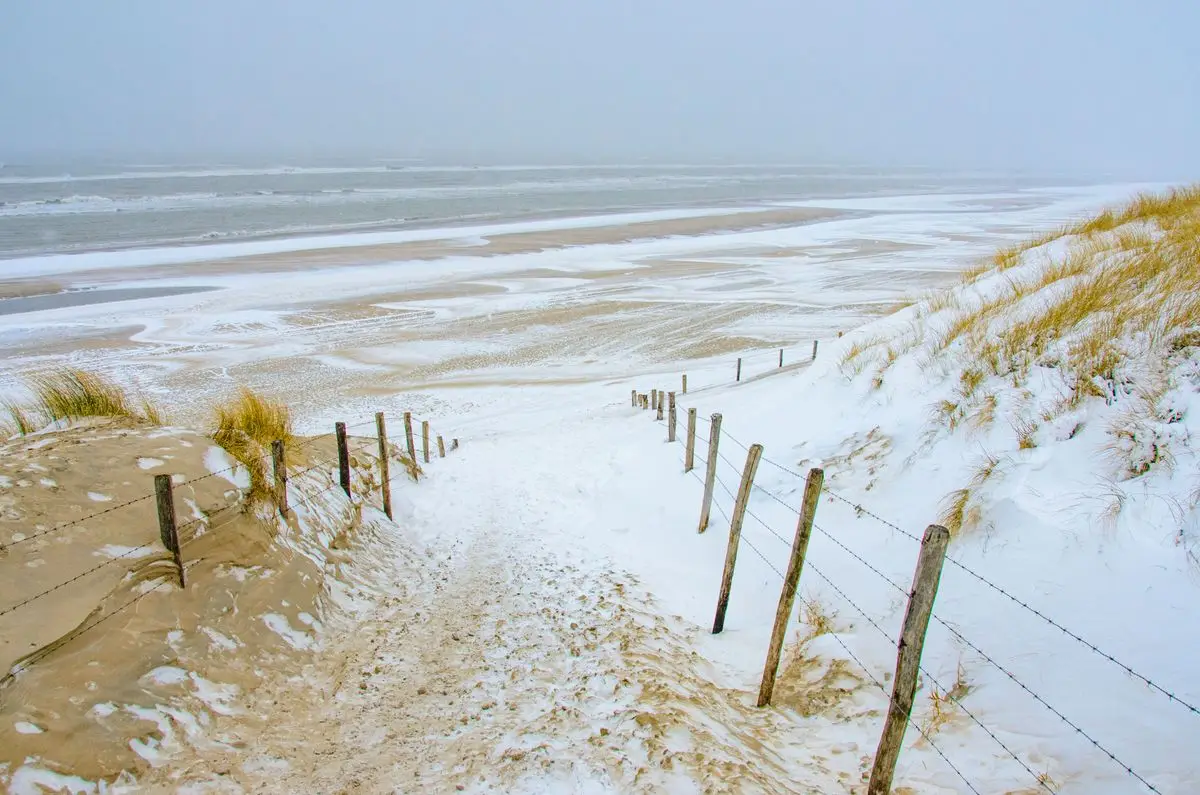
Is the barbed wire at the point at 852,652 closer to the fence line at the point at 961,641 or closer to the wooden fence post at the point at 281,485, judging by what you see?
the fence line at the point at 961,641

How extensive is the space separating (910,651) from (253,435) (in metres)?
7.60

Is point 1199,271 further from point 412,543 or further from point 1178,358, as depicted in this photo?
point 412,543

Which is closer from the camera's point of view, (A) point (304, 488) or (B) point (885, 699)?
(B) point (885, 699)

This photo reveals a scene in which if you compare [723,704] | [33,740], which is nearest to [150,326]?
[33,740]

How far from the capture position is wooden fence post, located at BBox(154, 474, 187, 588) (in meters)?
5.83

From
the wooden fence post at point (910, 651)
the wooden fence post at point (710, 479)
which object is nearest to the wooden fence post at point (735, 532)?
the wooden fence post at point (710, 479)

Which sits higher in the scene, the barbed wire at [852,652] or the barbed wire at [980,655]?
the barbed wire at [980,655]

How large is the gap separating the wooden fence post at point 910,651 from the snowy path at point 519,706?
53 cm

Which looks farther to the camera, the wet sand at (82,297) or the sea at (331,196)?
the sea at (331,196)

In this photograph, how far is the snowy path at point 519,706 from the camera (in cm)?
450

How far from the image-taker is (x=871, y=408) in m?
8.99

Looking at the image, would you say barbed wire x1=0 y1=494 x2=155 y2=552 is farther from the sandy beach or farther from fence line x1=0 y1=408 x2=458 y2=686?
the sandy beach

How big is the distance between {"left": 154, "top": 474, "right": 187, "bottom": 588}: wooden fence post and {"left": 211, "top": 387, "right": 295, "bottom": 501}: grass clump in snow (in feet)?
4.10

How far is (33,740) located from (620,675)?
13.0ft
